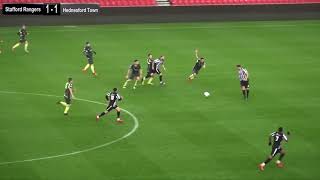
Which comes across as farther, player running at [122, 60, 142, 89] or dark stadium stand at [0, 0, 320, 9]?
dark stadium stand at [0, 0, 320, 9]

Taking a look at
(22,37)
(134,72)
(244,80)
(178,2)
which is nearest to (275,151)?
(244,80)

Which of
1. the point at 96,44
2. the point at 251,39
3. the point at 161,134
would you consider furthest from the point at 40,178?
the point at 251,39

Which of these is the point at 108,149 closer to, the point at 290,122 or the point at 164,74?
the point at 290,122

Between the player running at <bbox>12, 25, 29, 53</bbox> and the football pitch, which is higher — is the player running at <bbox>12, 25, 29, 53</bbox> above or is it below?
above

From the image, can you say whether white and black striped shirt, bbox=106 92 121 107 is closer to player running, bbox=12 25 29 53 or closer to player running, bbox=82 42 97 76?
player running, bbox=82 42 97 76

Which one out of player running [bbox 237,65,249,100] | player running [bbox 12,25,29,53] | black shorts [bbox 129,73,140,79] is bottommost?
player running [bbox 237,65,249,100]

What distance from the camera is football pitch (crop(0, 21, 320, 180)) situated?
31156 millimetres

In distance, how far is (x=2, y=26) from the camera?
209ft

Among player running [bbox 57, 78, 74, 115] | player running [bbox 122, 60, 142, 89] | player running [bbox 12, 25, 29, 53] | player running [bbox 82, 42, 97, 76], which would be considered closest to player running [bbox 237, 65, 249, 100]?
player running [bbox 122, 60, 142, 89]

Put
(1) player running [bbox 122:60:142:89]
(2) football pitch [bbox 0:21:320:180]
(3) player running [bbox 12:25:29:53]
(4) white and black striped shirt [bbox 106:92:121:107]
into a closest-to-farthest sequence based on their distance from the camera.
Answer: (2) football pitch [bbox 0:21:320:180]
(4) white and black striped shirt [bbox 106:92:121:107]
(1) player running [bbox 122:60:142:89]
(3) player running [bbox 12:25:29:53]

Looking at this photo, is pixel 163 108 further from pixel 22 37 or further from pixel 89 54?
pixel 22 37

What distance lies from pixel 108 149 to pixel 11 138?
15.9 ft

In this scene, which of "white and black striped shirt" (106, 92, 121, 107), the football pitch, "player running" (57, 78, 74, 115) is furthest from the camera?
"player running" (57, 78, 74, 115)

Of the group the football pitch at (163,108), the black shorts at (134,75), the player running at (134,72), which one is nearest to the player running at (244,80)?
the football pitch at (163,108)
